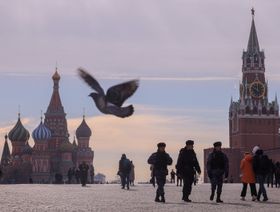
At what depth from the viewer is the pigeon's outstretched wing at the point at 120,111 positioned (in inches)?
524

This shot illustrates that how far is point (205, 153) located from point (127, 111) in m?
128

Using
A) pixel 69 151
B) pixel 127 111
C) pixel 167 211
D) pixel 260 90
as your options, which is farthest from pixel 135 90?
pixel 69 151

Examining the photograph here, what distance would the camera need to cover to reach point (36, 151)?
16338cm

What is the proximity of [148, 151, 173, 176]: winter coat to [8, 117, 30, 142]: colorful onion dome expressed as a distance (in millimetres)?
144560

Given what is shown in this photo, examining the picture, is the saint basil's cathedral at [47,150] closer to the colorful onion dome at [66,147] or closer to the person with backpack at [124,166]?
the colorful onion dome at [66,147]

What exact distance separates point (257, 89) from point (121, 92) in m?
135

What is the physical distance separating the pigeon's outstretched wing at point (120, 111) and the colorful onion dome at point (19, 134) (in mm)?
151781

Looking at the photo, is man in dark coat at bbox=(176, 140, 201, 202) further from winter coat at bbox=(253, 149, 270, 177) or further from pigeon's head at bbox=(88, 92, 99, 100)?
pigeon's head at bbox=(88, 92, 99, 100)

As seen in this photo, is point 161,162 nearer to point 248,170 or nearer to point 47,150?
point 248,170

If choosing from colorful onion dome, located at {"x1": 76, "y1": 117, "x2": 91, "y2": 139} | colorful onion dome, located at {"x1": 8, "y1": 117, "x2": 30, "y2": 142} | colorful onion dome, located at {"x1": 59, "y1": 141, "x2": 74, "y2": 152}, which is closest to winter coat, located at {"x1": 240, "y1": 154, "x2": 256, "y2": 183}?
colorful onion dome, located at {"x1": 59, "y1": 141, "x2": 74, "y2": 152}

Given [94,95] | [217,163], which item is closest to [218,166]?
[217,163]

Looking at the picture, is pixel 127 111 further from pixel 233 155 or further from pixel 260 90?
pixel 260 90

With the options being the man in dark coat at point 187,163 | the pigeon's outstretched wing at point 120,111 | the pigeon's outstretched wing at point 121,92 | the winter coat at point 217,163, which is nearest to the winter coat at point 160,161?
the man in dark coat at point 187,163

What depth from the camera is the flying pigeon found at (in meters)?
13.3
